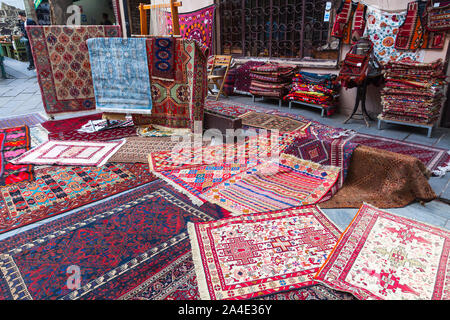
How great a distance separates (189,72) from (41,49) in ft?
7.80

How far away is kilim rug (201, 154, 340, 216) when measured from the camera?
7.98 feet

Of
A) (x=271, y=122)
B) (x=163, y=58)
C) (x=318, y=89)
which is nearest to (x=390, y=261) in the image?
(x=271, y=122)

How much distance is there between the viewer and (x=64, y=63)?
446cm

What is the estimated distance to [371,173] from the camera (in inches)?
104

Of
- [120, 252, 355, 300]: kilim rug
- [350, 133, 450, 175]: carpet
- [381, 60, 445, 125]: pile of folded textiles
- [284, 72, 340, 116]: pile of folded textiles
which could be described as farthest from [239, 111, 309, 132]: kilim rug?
[120, 252, 355, 300]: kilim rug

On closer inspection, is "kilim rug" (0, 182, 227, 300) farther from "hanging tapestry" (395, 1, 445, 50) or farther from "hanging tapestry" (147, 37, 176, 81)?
"hanging tapestry" (395, 1, 445, 50)

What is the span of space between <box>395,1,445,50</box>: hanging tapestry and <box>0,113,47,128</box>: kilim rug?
221 inches

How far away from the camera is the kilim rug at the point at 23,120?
4.61 m

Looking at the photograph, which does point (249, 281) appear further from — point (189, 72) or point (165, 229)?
point (189, 72)

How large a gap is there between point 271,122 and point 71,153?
279cm

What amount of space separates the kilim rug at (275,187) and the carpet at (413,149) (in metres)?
1.18

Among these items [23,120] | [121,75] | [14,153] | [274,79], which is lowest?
[14,153]

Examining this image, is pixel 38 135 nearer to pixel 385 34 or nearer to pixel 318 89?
pixel 318 89

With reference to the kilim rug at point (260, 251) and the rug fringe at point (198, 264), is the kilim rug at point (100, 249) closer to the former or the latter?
the rug fringe at point (198, 264)
